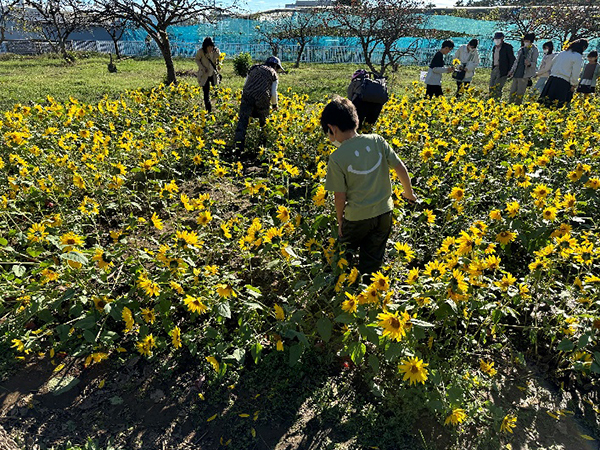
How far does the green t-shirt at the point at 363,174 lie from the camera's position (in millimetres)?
2293

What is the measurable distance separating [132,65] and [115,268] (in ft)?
55.8

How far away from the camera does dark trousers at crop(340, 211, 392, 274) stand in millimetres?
2500

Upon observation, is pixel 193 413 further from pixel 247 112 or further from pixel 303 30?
pixel 303 30

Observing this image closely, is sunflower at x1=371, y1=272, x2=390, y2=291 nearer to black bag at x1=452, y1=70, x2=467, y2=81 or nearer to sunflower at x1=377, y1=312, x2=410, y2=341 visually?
sunflower at x1=377, y1=312, x2=410, y2=341

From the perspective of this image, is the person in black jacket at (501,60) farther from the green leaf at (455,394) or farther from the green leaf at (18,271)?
the green leaf at (18,271)

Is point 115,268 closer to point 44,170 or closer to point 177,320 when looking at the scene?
point 177,320

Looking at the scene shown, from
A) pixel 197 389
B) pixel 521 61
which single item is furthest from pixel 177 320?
pixel 521 61

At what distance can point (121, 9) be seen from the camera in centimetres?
1012

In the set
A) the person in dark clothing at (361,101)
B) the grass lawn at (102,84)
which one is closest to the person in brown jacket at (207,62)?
the grass lawn at (102,84)

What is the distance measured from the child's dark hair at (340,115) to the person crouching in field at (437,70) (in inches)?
209

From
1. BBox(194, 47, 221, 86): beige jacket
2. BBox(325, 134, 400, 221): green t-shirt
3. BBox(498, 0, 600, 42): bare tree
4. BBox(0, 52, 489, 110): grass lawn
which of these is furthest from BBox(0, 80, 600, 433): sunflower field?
BBox(498, 0, 600, 42): bare tree

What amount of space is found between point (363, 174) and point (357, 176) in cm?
4

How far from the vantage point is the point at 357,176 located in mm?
2338

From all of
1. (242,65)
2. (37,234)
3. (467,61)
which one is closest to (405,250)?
(37,234)
